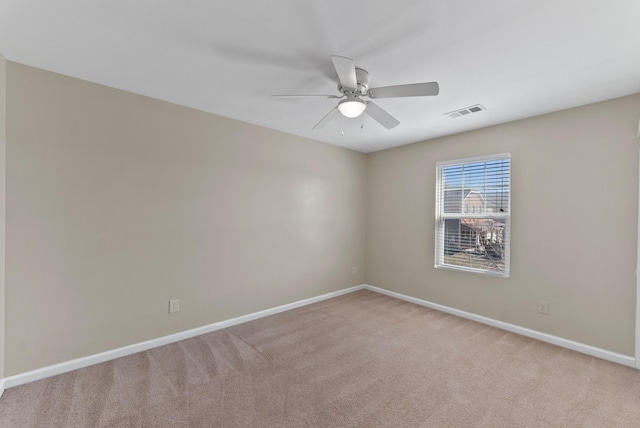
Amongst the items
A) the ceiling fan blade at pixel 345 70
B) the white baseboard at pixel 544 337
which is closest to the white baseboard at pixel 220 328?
the white baseboard at pixel 544 337

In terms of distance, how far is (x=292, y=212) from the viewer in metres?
3.88

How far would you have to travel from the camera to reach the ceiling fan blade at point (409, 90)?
183cm

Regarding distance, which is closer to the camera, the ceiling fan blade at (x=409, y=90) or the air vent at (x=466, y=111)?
the ceiling fan blade at (x=409, y=90)

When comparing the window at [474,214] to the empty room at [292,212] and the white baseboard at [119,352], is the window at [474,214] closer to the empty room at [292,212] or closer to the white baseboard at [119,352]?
the empty room at [292,212]

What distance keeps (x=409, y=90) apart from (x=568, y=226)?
231 centimetres

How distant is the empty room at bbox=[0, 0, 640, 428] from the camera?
177 cm

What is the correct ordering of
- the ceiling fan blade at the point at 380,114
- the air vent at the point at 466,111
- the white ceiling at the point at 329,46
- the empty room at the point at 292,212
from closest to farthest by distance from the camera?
the white ceiling at the point at 329,46, the empty room at the point at 292,212, the ceiling fan blade at the point at 380,114, the air vent at the point at 466,111

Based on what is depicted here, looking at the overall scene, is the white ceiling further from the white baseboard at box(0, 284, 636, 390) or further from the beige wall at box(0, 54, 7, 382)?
the white baseboard at box(0, 284, 636, 390)

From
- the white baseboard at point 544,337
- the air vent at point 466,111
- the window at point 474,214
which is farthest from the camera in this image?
the window at point 474,214

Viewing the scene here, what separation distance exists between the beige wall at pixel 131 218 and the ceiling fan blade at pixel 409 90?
74.3 inches

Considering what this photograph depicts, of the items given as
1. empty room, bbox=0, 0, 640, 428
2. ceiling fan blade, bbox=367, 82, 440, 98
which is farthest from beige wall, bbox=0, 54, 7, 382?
ceiling fan blade, bbox=367, 82, 440, 98

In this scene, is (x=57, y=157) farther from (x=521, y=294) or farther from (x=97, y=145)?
(x=521, y=294)

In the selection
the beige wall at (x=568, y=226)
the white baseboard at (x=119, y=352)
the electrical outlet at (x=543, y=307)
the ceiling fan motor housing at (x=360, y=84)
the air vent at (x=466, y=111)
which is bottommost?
the white baseboard at (x=119, y=352)

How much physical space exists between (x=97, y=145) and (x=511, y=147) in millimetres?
4190
